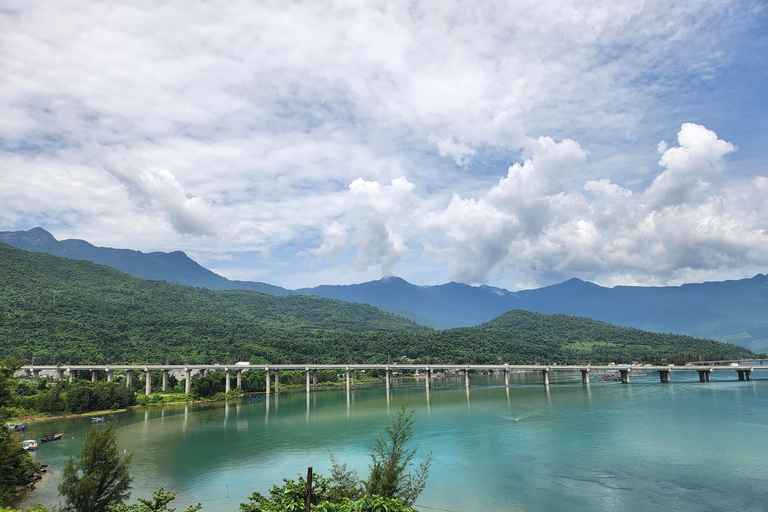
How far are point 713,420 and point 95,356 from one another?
10723 centimetres

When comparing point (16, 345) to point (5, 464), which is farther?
point (16, 345)

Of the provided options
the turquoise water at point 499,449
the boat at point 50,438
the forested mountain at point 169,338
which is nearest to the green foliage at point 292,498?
the turquoise water at point 499,449

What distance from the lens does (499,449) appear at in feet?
129

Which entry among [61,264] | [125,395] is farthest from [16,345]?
[61,264]

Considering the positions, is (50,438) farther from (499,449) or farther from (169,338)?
(169,338)

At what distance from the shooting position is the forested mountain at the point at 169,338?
334 feet

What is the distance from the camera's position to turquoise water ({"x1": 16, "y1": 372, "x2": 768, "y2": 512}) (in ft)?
90.1

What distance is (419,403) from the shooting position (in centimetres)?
7469

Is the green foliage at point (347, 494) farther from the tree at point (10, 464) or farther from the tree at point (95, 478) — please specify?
the tree at point (10, 464)

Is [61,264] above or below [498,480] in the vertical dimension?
above

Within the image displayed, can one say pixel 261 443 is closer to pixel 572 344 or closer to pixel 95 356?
pixel 95 356

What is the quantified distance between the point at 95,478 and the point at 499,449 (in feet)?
102

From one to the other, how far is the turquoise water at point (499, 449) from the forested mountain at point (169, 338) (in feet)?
138

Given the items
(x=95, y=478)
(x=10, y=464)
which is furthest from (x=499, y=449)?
(x=10, y=464)
